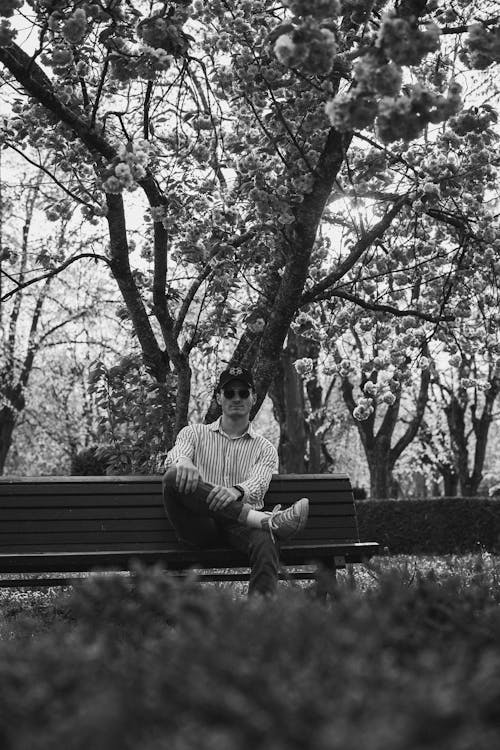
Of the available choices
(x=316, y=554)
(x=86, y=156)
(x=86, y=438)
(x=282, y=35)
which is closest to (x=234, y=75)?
(x=86, y=156)

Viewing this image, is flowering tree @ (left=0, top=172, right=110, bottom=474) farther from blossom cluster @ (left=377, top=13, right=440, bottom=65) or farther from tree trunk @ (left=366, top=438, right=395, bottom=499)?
blossom cluster @ (left=377, top=13, right=440, bottom=65)

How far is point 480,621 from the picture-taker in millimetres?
2186

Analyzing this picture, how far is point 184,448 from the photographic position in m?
5.05

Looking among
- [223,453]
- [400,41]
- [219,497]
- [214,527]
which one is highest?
[400,41]

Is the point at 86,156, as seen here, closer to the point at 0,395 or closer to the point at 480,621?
the point at 480,621

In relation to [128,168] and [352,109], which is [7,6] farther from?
[352,109]

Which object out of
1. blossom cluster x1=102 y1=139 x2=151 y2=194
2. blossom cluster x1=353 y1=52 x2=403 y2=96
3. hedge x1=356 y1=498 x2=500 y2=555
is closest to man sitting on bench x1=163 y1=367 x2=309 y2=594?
blossom cluster x1=102 y1=139 x2=151 y2=194

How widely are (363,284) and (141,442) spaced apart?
2.66 m

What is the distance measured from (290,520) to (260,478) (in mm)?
491

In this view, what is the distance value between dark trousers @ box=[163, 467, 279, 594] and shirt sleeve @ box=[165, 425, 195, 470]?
0.32m

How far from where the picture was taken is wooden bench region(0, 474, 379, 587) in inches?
202

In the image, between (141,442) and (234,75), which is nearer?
(234,75)

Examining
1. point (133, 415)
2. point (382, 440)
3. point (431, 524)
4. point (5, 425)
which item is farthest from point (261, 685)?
point (5, 425)

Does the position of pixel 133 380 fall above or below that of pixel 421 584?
above
